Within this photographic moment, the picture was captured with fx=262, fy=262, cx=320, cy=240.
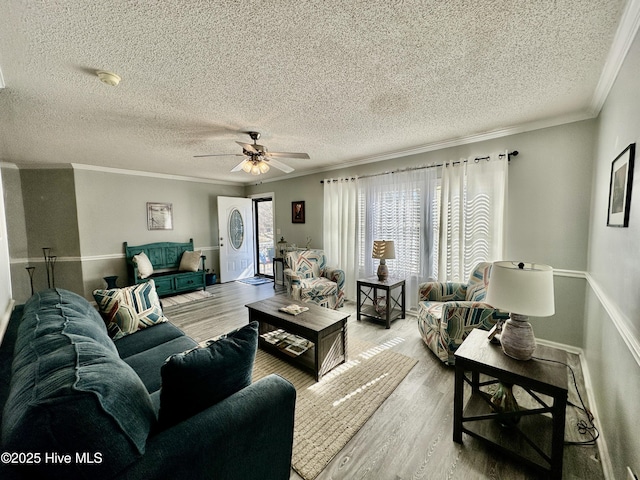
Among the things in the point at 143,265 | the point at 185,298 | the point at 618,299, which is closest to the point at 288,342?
the point at 618,299

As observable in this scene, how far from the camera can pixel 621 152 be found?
162 centimetres

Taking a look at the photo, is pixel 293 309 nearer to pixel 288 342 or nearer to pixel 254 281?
pixel 288 342

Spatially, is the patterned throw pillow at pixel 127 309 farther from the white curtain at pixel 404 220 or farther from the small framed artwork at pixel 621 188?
the small framed artwork at pixel 621 188

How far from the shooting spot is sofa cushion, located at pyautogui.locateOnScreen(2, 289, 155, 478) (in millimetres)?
663

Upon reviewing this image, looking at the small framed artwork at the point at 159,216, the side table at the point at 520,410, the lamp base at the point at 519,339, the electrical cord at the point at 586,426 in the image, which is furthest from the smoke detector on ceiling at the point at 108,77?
the small framed artwork at the point at 159,216

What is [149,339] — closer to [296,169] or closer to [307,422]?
[307,422]

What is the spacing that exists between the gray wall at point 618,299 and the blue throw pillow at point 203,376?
1.74 meters

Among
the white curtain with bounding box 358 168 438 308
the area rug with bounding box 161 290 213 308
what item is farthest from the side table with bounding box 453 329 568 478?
the area rug with bounding box 161 290 213 308

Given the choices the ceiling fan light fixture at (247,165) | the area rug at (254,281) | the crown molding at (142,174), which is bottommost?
the area rug at (254,281)

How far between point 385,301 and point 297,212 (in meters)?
2.61

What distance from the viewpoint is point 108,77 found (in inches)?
69.8

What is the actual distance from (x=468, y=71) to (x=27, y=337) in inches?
114

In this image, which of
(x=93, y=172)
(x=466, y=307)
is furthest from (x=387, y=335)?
(x=93, y=172)

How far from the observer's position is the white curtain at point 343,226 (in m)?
4.47
